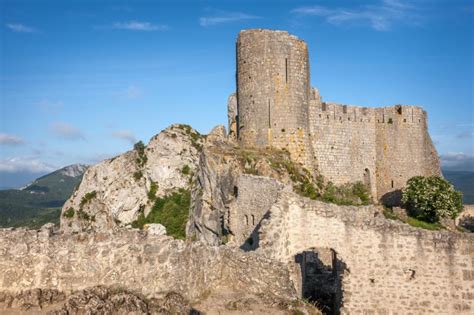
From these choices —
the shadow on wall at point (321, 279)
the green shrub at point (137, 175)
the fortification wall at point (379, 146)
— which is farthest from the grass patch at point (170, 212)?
the shadow on wall at point (321, 279)

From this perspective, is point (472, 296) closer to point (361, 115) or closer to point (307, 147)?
point (307, 147)

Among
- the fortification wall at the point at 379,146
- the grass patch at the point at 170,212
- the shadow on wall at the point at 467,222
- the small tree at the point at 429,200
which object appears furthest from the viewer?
the shadow on wall at the point at 467,222

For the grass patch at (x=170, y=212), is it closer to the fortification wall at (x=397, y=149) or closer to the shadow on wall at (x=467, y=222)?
the fortification wall at (x=397, y=149)

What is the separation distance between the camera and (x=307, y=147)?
2734 centimetres

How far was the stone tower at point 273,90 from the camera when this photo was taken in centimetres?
2655

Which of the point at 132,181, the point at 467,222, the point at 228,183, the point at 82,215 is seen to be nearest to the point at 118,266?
the point at 228,183

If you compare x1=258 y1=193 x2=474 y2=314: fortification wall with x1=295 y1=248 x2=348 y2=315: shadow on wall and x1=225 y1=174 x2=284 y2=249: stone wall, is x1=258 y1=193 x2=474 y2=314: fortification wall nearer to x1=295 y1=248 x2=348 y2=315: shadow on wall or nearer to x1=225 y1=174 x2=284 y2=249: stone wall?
x1=295 y1=248 x2=348 y2=315: shadow on wall

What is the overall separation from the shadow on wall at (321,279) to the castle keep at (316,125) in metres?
9.27

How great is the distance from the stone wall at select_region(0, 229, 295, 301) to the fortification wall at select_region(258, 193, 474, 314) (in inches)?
67.5

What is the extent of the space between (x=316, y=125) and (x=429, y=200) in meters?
7.71

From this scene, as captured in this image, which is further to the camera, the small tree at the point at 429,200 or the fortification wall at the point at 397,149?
the fortification wall at the point at 397,149

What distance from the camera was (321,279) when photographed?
16703 mm

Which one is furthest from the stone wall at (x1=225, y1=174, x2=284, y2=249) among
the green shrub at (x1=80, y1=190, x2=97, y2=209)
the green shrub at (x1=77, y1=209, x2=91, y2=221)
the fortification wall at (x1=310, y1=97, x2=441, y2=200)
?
the green shrub at (x1=80, y1=190, x2=97, y2=209)

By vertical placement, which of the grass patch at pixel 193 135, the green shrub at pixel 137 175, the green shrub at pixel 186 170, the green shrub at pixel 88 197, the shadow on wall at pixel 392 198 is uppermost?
the grass patch at pixel 193 135
